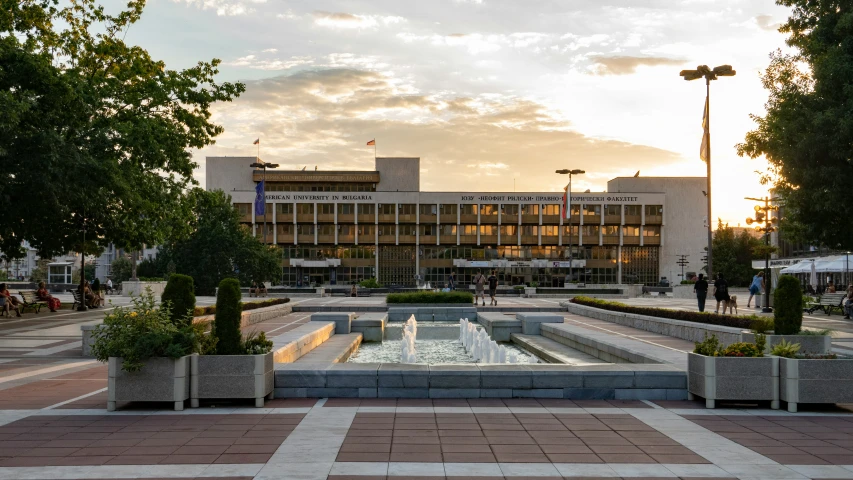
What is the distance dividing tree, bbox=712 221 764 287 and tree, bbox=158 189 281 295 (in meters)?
64.7

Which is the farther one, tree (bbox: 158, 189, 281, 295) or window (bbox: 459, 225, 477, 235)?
window (bbox: 459, 225, 477, 235)

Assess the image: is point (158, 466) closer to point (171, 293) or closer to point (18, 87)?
point (171, 293)

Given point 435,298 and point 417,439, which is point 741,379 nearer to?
point 417,439

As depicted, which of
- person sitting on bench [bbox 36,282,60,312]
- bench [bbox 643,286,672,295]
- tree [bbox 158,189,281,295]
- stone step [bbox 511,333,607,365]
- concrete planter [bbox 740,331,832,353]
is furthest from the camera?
bench [bbox 643,286,672,295]

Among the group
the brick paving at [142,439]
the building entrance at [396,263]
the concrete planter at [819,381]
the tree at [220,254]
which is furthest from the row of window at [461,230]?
the brick paving at [142,439]

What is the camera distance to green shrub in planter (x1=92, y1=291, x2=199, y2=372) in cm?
926

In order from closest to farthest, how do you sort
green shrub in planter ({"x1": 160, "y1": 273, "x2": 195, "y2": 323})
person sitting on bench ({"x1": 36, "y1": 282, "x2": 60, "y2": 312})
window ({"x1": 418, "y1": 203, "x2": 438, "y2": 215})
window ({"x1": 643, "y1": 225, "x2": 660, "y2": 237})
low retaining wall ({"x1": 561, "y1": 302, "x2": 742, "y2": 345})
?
green shrub in planter ({"x1": 160, "y1": 273, "x2": 195, "y2": 323}), low retaining wall ({"x1": 561, "y1": 302, "x2": 742, "y2": 345}), person sitting on bench ({"x1": 36, "y1": 282, "x2": 60, "y2": 312}), window ({"x1": 418, "y1": 203, "x2": 438, "y2": 215}), window ({"x1": 643, "y1": 225, "x2": 660, "y2": 237})

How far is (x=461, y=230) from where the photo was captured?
9075 centimetres

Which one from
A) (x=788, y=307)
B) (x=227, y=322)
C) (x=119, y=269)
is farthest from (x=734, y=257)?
(x=227, y=322)

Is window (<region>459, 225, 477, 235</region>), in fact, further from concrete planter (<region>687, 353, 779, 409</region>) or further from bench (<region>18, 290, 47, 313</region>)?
concrete planter (<region>687, 353, 779, 409</region>)

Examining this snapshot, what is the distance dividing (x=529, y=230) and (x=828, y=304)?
59.4m

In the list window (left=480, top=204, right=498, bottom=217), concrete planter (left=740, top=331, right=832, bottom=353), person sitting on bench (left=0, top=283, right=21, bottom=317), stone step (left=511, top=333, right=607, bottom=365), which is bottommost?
stone step (left=511, top=333, right=607, bottom=365)

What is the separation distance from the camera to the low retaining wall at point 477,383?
1034 cm

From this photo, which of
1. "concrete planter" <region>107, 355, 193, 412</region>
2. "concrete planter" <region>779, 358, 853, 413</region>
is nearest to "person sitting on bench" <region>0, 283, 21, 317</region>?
"concrete planter" <region>107, 355, 193, 412</region>
